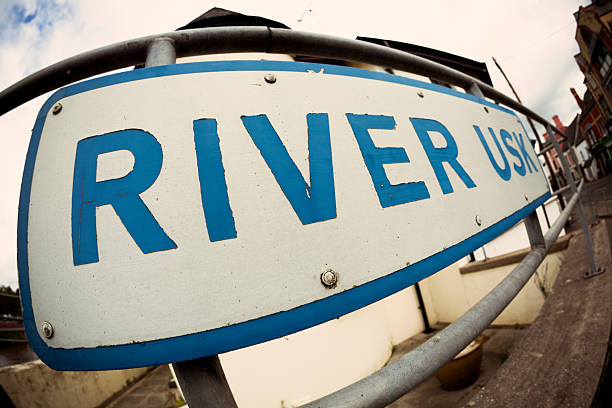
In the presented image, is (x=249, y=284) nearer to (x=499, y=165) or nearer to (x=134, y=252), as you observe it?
(x=134, y=252)

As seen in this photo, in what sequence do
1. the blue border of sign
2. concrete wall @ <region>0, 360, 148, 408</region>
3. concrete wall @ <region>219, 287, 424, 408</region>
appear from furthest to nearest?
concrete wall @ <region>0, 360, 148, 408</region>, concrete wall @ <region>219, 287, 424, 408</region>, the blue border of sign

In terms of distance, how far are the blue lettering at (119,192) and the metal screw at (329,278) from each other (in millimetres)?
215

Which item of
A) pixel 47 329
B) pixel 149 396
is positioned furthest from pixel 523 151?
pixel 149 396

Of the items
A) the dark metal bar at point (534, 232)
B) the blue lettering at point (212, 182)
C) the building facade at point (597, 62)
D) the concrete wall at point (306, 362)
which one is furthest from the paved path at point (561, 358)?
the building facade at point (597, 62)

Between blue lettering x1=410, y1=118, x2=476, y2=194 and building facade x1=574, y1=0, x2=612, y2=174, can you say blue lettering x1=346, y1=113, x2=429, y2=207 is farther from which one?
building facade x1=574, y1=0, x2=612, y2=174

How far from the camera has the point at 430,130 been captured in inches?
24.1

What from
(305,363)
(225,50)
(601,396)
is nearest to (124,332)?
(225,50)

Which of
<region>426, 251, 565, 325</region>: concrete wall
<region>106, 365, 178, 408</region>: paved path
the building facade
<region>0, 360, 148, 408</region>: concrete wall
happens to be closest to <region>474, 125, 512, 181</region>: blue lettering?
<region>426, 251, 565, 325</region>: concrete wall

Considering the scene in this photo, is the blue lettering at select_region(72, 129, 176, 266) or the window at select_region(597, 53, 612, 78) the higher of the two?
the window at select_region(597, 53, 612, 78)

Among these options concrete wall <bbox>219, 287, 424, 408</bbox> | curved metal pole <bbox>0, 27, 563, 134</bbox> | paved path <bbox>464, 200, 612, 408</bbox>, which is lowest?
concrete wall <bbox>219, 287, 424, 408</bbox>

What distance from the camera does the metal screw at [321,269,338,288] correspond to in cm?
38

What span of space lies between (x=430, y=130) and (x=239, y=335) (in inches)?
23.4

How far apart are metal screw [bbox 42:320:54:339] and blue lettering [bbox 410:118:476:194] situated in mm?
724

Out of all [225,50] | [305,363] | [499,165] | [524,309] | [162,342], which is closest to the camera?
[162,342]
